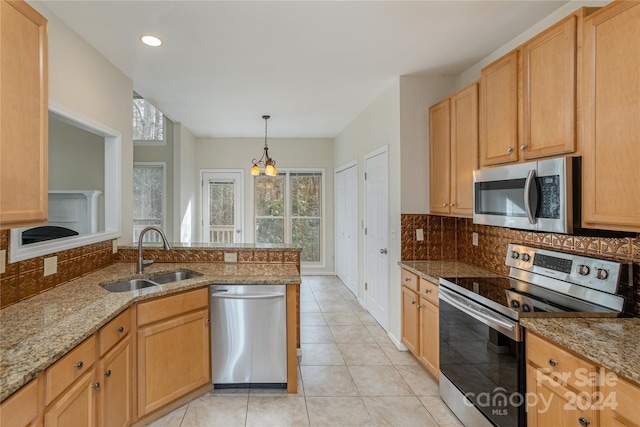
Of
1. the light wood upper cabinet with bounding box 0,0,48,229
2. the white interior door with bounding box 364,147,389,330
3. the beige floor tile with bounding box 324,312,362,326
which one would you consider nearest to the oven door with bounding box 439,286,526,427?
the white interior door with bounding box 364,147,389,330

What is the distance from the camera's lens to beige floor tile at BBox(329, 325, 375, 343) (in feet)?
11.6

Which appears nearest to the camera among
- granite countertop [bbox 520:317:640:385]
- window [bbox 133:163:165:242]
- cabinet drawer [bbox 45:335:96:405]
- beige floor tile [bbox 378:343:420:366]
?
granite countertop [bbox 520:317:640:385]

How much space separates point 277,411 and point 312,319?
1848 mm

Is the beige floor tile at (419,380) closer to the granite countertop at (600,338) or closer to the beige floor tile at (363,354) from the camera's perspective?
the beige floor tile at (363,354)

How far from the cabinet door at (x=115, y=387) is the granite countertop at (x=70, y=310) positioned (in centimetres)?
24

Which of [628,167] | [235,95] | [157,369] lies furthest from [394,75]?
[157,369]

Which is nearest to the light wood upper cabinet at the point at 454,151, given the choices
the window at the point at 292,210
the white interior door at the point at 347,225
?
the white interior door at the point at 347,225

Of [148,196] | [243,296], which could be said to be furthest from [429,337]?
[148,196]

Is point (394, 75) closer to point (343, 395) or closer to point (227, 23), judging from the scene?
point (227, 23)

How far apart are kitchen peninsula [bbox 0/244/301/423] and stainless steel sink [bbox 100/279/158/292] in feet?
0.12

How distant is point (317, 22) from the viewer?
7.53 feet

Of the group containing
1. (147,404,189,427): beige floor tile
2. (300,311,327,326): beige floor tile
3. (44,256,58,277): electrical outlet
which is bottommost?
(147,404,189,427): beige floor tile

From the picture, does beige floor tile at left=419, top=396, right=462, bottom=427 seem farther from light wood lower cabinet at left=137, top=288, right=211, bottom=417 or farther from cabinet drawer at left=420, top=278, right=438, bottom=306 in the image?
light wood lower cabinet at left=137, top=288, right=211, bottom=417

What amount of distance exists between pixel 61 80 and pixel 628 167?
128 inches
